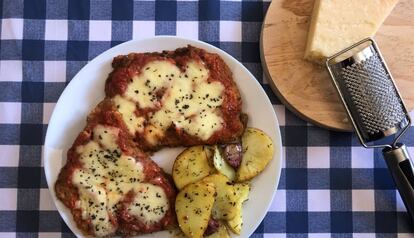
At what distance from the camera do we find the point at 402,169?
2.29 metres

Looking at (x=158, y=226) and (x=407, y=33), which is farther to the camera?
(x=407, y=33)

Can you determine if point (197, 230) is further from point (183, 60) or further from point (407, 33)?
point (407, 33)

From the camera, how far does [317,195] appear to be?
2.42 meters

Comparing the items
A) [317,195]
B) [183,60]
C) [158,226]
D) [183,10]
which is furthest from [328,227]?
[183,10]

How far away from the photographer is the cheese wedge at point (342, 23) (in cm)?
228

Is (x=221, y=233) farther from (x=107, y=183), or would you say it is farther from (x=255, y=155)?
(x=107, y=183)

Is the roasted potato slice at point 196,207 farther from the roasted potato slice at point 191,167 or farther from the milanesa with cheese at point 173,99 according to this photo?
the milanesa with cheese at point 173,99

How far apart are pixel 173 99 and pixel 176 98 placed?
0.01m

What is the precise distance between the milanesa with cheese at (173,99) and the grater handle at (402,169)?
567 millimetres

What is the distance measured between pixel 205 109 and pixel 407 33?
2.67ft

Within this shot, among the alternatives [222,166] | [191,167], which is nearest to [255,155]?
[222,166]

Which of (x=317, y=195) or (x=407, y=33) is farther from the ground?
(x=407, y=33)

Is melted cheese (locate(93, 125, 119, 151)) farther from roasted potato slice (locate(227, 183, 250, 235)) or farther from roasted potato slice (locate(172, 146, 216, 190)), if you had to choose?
roasted potato slice (locate(227, 183, 250, 235))

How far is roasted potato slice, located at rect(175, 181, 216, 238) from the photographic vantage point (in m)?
2.16
